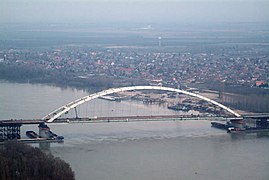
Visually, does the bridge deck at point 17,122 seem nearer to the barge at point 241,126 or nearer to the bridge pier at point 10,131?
the bridge pier at point 10,131

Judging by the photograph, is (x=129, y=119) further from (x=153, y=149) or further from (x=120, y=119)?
(x=153, y=149)

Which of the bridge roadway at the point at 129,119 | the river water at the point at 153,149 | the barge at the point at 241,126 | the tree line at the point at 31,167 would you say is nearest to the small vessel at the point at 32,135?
the bridge roadway at the point at 129,119

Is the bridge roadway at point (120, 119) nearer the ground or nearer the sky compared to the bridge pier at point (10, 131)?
nearer the sky

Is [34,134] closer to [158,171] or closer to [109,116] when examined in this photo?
[109,116]

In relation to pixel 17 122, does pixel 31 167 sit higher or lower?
lower

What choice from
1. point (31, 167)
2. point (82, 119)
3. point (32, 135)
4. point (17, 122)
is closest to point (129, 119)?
point (82, 119)

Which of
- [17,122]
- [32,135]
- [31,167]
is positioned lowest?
[31,167]

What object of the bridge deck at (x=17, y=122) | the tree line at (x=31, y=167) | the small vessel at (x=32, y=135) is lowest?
the tree line at (x=31, y=167)

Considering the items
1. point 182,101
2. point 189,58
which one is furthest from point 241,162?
point 189,58
